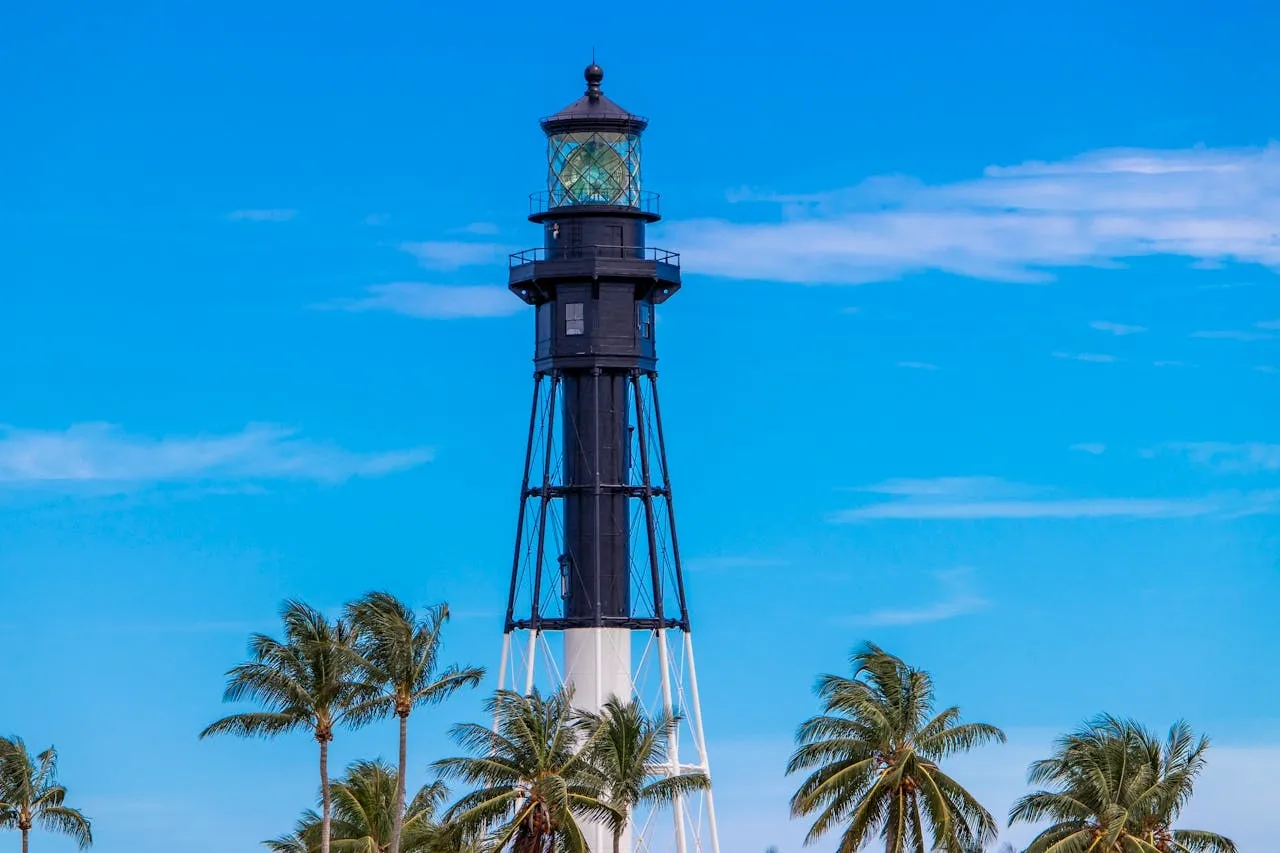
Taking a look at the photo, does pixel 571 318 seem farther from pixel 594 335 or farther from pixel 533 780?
pixel 533 780

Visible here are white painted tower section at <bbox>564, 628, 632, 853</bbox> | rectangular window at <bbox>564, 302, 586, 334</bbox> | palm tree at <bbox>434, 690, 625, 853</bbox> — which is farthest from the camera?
rectangular window at <bbox>564, 302, 586, 334</bbox>

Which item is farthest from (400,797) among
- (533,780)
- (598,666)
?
(598,666)

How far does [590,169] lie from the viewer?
140875 millimetres

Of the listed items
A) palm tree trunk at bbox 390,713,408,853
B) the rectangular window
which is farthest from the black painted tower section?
palm tree trunk at bbox 390,713,408,853

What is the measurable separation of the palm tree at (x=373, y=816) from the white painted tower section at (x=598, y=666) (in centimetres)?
1131

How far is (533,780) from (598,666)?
26.5m

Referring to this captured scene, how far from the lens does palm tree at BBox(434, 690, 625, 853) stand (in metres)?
110

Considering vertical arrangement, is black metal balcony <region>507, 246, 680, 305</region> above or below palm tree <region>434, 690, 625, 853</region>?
above

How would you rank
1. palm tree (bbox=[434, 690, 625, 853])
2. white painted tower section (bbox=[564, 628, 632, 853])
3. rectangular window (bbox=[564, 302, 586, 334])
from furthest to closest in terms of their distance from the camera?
rectangular window (bbox=[564, 302, 586, 334]) → white painted tower section (bbox=[564, 628, 632, 853]) → palm tree (bbox=[434, 690, 625, 853])

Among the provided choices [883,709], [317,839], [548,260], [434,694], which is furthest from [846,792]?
[548,260]

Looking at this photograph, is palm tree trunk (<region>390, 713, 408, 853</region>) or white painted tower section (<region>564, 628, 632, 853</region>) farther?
white painted tower section (<region>564, 628, 632, 853</region>)

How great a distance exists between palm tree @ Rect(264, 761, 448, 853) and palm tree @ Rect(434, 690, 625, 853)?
7.71 metres

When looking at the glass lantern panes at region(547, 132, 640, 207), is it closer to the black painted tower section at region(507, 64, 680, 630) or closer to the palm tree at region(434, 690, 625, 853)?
the black painted tower section at region(507, 64, 680, 630)

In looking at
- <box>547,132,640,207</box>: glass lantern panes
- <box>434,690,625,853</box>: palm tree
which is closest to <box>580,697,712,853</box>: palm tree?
<box>434,690,625,853</box>: palm tree
